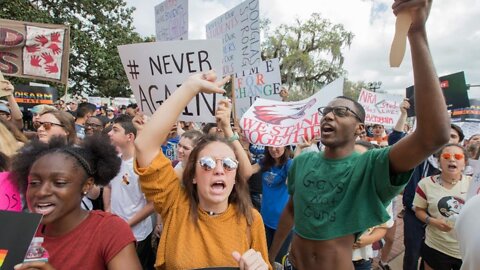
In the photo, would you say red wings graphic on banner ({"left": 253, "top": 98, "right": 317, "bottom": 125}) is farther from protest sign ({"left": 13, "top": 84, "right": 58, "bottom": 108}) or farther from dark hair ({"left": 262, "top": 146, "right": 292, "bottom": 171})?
protest sign ({"left": 13, "top": 84, "right": 58, "bottom": 108})

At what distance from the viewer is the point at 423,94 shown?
141 cm

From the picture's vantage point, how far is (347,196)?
2.06 m

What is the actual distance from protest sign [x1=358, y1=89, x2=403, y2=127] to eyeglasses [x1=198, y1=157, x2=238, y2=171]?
18.9 ft

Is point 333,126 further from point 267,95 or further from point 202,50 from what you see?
point 267,95

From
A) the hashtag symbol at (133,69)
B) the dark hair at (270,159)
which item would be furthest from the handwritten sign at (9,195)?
the dark hair at (270,159)

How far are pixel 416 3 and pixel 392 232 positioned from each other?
13.0ft

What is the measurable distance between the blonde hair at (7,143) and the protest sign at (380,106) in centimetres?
606

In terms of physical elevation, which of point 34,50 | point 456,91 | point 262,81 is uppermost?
point 34,50

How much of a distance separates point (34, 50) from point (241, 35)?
336 cm

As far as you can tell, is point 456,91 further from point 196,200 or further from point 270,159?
point 196,200

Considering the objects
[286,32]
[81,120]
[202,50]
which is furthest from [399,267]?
[286,32]

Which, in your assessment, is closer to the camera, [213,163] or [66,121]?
[213,163]

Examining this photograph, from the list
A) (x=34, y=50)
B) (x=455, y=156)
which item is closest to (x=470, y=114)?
(x=455, y=156)

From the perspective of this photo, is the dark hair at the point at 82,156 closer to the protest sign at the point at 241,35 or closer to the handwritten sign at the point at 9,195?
the handwritten sign at the point at 9,195
